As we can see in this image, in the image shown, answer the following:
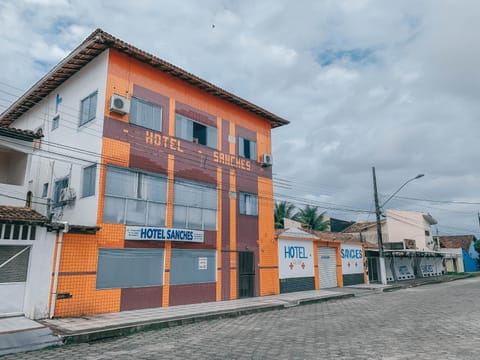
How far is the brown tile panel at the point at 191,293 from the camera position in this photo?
51.6 ft

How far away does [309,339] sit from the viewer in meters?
9.22

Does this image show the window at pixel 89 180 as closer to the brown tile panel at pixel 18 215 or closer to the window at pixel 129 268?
the brown tile panel at pixel 18 215

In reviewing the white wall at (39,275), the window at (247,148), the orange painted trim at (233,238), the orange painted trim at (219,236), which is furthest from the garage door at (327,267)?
the white wall at (39,275)

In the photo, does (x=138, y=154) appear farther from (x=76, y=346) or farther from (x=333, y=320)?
(x=333, y=320)

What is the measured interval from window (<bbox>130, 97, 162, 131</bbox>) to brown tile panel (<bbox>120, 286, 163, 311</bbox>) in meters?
7.00

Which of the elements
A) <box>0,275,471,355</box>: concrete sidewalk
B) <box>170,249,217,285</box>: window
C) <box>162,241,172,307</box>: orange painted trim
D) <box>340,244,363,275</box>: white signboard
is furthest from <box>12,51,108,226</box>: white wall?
<box>340,244,363,275</box>: white signboard

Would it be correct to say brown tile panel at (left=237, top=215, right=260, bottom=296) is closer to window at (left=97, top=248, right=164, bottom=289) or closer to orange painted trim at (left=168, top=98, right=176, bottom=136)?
window at (left=97, top=248, right=164, bottom=289)

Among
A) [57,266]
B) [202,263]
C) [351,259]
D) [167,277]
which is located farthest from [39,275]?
[351,259]

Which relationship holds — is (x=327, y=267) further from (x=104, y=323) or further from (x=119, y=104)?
(x=119, y=104)

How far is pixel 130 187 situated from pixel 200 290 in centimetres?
576

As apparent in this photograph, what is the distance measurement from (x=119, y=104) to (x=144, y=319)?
8386 millimetres

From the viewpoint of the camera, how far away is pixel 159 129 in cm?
1667

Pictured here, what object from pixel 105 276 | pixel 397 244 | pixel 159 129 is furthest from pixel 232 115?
pixel 397 244

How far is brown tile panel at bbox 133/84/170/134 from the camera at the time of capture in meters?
16.1
